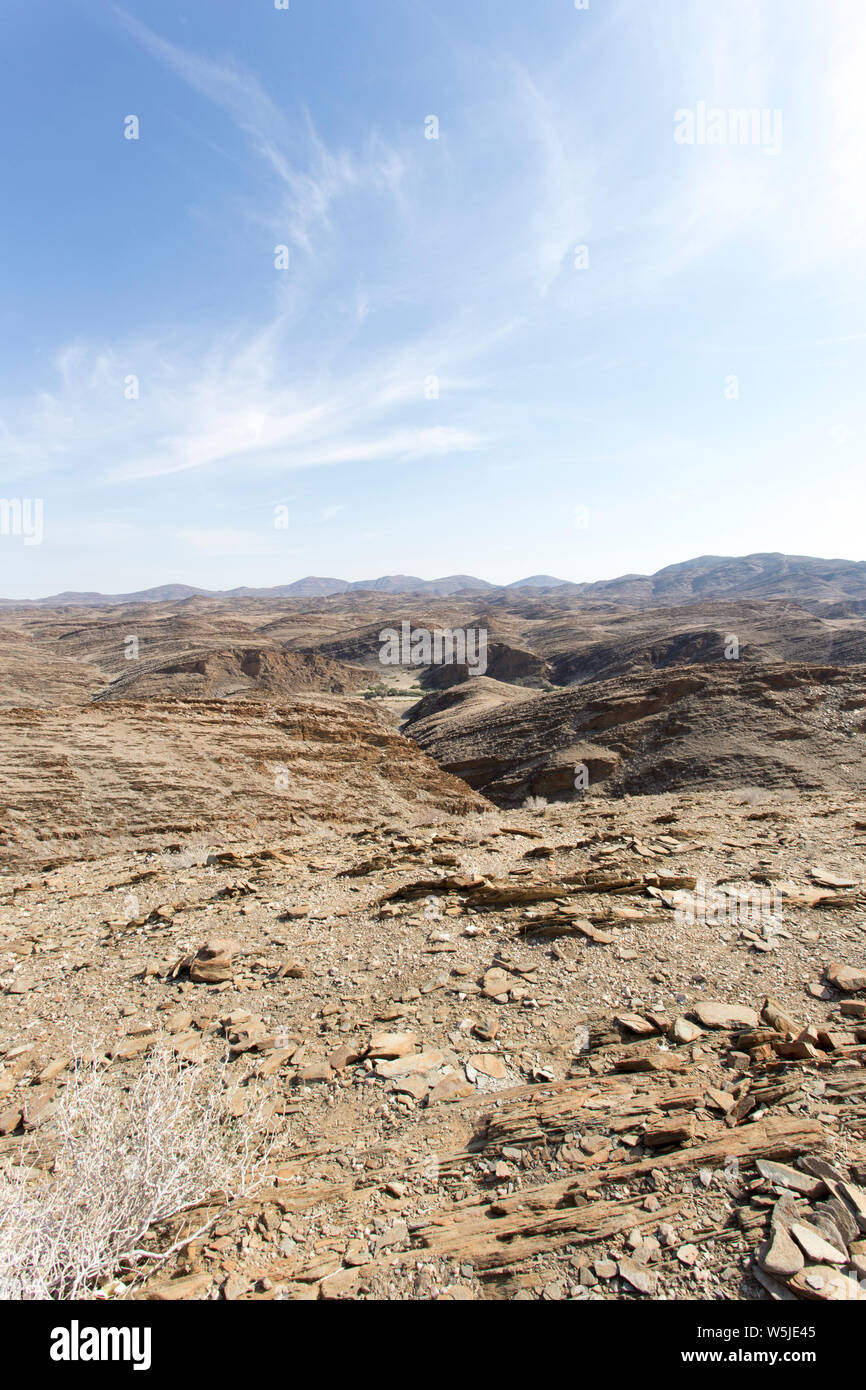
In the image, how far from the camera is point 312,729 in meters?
17.3

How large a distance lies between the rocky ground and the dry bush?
14 centimetres

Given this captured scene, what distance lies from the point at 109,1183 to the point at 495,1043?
2497 mm

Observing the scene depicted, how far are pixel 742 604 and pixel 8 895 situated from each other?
85.0 metres

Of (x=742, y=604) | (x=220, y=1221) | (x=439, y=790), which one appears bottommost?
(x=439, y=790)

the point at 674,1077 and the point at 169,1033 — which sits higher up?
the point at 674,1077

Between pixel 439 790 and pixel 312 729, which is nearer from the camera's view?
pixel 439 790

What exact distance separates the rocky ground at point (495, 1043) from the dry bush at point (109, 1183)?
0.47ft

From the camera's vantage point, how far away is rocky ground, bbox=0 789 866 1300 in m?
2.63

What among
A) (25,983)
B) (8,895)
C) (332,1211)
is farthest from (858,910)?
(8,895)

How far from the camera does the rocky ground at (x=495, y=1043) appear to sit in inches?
104

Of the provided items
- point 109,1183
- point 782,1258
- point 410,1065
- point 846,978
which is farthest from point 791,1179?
point 109,1183

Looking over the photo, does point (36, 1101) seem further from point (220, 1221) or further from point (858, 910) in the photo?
point (858, 910)

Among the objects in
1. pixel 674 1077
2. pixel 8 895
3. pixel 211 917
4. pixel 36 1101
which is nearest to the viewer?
pixel 674 1077
